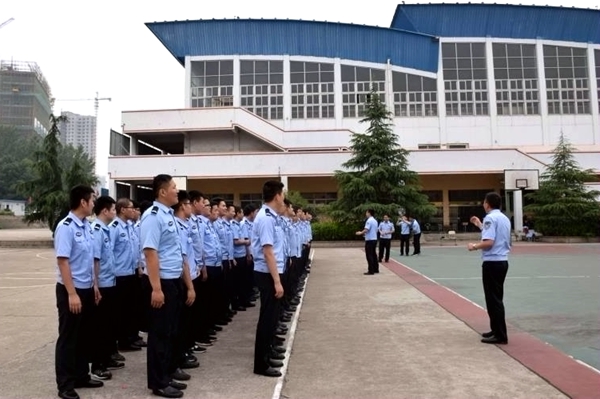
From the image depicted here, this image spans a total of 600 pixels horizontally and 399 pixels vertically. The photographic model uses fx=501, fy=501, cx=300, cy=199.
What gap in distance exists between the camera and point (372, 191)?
1067 inches

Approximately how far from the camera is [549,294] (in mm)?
9312

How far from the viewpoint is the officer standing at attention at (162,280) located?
13.6ft

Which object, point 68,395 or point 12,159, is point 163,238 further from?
point 12,159

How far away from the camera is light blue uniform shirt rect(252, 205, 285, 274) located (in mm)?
4898

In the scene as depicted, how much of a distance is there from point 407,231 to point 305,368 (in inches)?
606

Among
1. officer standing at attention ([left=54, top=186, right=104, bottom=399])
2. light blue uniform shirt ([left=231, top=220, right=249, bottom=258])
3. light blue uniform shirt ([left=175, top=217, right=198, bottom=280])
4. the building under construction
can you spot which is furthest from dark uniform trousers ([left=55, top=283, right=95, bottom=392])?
Answer: the building under construction

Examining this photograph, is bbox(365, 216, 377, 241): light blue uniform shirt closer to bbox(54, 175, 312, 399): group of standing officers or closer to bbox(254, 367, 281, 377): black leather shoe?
bbox(54, 175, 312, 399): group of standing officers

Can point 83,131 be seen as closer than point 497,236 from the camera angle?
No

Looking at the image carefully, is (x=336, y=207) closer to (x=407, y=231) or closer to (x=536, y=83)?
(x=407, y=231)

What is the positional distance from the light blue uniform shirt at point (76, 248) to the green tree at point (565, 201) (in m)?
28.7

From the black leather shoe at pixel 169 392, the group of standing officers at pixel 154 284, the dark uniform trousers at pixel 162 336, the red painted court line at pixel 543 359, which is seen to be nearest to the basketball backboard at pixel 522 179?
the red painted court line at pixel 543 359

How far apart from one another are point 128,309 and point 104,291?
0.76 metres

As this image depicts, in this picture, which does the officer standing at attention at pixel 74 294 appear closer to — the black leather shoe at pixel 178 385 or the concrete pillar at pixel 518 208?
the black leather shoe at pixel 178 385

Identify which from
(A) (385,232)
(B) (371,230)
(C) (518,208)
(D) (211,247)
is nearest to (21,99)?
(C) (518,208)
